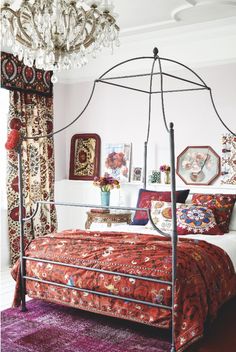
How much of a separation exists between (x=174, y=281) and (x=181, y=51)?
3.16m

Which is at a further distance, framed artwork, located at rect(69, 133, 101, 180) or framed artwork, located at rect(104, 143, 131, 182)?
framed artwork, located at rect(69, 133, 101, 180)

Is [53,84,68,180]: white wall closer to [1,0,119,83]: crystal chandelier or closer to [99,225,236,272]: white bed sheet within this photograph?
[99,225,236,272]: white bed sheet

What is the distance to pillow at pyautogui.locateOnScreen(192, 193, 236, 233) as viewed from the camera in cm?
464

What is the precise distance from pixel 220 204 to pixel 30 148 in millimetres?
2419

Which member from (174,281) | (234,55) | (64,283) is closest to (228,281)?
(174,281)

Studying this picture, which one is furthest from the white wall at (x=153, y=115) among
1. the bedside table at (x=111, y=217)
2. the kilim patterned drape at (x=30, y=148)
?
the bedside table at (x=111, y=217)

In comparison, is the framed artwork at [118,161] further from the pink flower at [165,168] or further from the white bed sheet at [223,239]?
the white bed sheet at [223,239]

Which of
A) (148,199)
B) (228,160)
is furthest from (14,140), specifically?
(228,160)

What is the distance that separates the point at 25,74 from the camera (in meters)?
5.55

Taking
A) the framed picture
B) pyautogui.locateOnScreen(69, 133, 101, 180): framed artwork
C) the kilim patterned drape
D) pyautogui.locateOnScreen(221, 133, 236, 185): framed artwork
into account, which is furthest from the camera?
pyautogui.locateOnScreen(69, 133, 101, 180): framed artwork

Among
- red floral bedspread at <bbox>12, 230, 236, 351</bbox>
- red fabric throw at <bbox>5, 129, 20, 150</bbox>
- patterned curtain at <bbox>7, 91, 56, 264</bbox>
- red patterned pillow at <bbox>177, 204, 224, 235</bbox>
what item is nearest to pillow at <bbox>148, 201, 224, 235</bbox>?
red patterned pillow at <bbox>177, 204, 224, 235</bbox>

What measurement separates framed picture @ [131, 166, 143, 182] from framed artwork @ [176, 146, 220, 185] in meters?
0.50

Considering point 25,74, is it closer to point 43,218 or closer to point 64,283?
point 43,218

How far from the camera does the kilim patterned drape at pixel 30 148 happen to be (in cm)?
543
